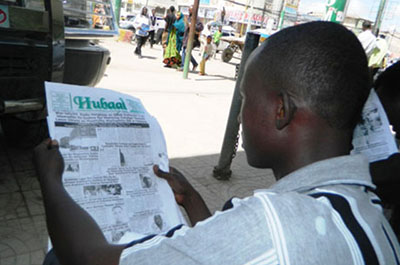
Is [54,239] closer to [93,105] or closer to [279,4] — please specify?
[93,105]

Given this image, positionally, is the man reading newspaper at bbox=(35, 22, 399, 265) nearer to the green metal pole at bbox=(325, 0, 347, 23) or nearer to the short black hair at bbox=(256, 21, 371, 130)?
the short black hair at bbox=(256, 21, 371, 130)

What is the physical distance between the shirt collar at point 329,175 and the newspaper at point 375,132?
3.00ft

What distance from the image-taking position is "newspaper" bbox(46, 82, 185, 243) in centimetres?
118

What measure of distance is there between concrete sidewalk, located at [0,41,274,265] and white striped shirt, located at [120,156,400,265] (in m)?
1.66

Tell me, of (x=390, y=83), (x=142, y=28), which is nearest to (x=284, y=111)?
(x=390, y=83)

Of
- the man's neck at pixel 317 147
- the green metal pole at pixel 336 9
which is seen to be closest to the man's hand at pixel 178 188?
the man's neck at pixel 317 147

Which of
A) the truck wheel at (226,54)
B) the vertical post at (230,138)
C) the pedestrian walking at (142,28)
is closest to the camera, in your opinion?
the vertical post at (230,138)

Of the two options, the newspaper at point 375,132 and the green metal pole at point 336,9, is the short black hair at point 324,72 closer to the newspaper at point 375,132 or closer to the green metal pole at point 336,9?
the newspaper at point 375,132

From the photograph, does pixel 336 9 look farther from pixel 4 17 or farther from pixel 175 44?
pixel 4 17

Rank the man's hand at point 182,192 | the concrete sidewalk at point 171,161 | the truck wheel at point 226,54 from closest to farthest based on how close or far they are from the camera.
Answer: the man's hand at point 182,192 < the concrete sidewalk at point 171,161 < the truck wheel at point 226,54

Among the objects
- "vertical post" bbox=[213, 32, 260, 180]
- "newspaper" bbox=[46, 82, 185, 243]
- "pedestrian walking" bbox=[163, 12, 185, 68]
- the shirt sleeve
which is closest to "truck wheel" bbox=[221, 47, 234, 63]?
"pedestrian walking" bbox=[163, 12, 185, 68]

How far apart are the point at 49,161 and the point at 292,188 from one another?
756 millimetres

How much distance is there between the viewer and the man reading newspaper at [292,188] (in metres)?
0.71

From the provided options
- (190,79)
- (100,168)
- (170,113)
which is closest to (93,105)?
(100,168)
